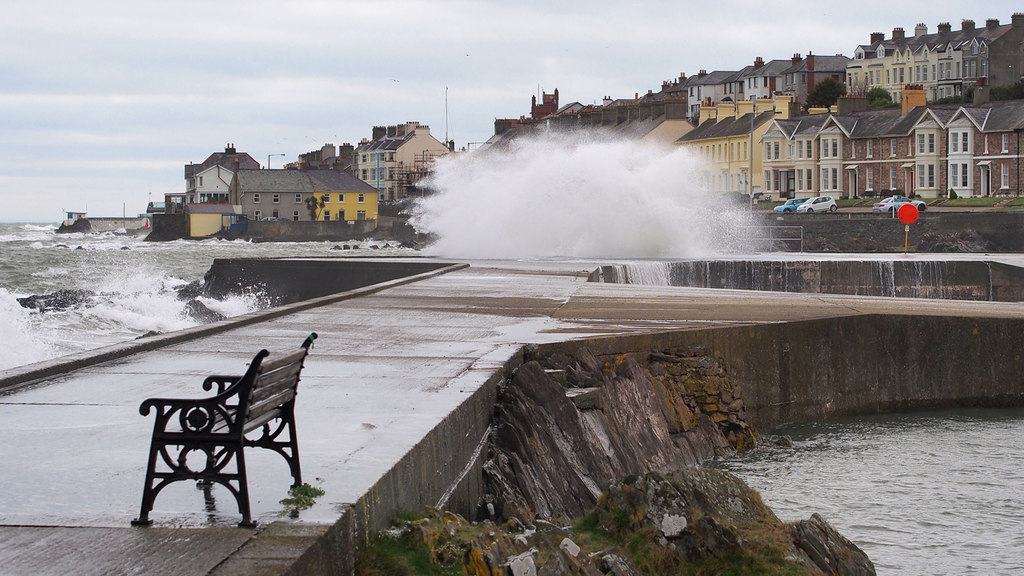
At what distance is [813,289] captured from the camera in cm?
2578

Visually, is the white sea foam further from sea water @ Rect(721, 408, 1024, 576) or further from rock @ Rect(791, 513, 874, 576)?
Result: rock @ Rect(791, 513, 874, 576)

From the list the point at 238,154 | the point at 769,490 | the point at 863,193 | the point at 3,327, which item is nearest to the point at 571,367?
the point at 769,490

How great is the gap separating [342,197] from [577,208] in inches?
→ 2626

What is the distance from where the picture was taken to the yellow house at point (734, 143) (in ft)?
240

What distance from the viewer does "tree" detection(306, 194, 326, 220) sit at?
317ft

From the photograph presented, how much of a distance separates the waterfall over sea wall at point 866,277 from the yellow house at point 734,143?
1795 inches

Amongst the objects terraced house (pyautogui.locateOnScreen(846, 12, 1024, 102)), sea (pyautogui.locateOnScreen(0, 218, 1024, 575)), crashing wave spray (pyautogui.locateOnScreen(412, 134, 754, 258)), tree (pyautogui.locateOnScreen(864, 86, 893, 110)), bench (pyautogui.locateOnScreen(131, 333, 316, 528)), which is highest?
terraced house (pyautogui.locateOnScreen(846, 12, 1024, 102))

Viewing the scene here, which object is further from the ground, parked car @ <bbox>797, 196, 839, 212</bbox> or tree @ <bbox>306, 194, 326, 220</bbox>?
tree @ <bbox>306, 194, 326, 220</bbox>

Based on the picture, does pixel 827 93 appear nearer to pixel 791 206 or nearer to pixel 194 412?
pixel 791 206

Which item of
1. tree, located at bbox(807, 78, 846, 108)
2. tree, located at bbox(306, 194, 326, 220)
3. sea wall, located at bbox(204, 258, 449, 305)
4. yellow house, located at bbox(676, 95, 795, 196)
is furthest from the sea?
tree, located at bbox(807, 78, 846, 108)

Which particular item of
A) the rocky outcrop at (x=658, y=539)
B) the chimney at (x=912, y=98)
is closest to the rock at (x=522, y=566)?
the rocky outcrop at (x=658, y=539)

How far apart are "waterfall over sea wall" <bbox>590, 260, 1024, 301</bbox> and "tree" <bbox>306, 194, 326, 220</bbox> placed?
2897 inches

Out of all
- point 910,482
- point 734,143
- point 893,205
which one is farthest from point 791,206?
point 910,482

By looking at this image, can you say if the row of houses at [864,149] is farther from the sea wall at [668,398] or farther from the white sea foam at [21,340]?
the sea wall at [668,398]
